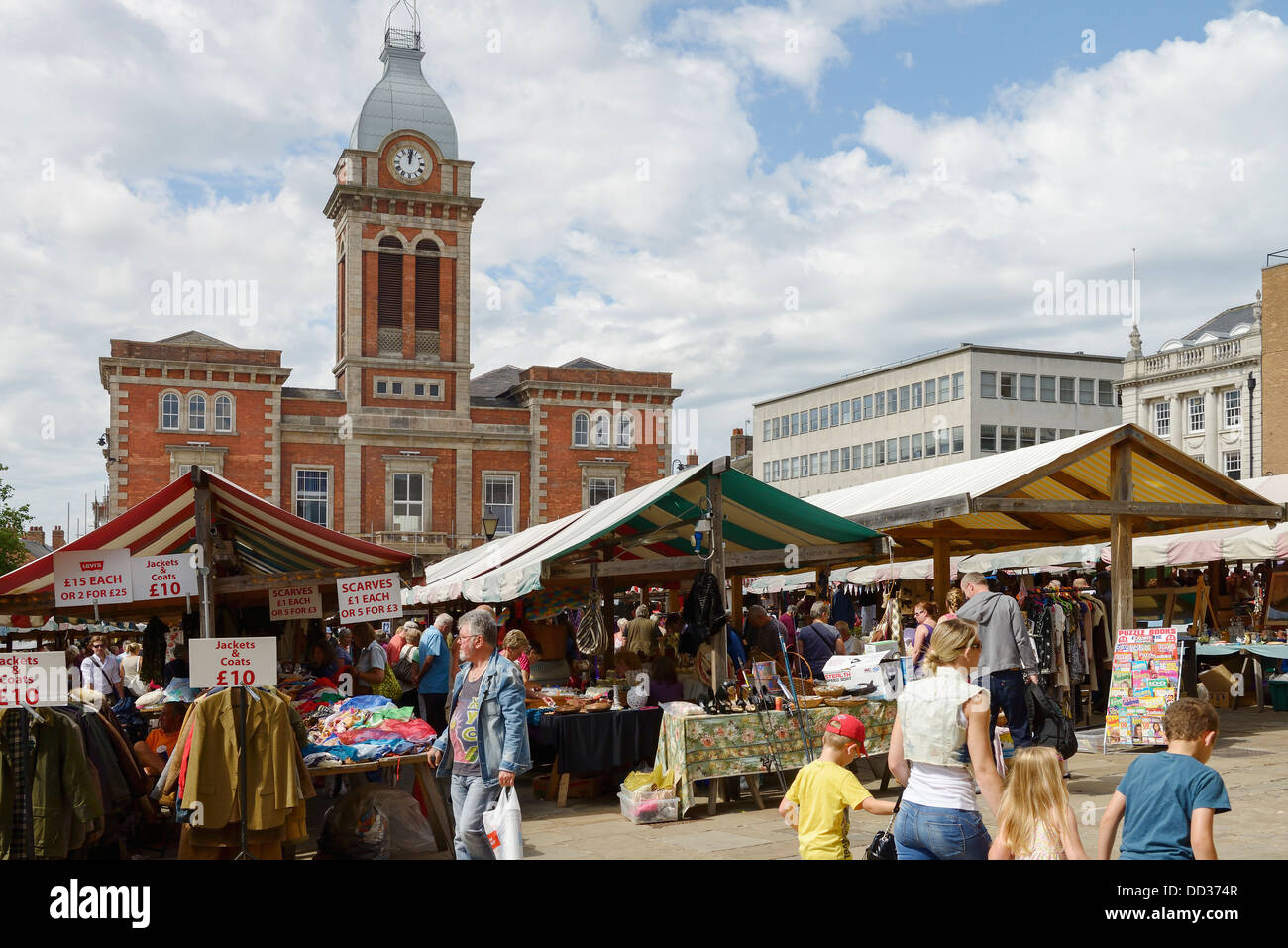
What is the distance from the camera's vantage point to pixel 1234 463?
53000 millimetres

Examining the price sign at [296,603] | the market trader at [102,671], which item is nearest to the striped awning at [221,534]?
the price sign at [296,603]

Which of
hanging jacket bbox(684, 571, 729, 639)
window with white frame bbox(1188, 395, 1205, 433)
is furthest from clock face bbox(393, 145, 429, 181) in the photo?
hanging jacket bbox(684, 571, 729, 639)

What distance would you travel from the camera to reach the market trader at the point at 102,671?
15658mm

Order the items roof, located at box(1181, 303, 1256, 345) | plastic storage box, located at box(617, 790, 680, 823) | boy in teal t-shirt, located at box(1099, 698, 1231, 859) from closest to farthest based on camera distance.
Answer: boy in teal t-shirt, located at box(1099, 698, 1231, 859) < plastic storage box, located at box(617, 790, 680, 823) < roof, located at box(1181, 303, 1256, 345)

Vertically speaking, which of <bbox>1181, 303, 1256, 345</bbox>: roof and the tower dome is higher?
the tower dome

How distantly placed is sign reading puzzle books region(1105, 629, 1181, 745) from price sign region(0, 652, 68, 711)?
9620 millimetres

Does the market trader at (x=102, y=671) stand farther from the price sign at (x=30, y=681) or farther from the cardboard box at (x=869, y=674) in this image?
the cardboard box at (x=869, y=674)

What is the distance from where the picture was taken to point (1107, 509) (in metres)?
12.4

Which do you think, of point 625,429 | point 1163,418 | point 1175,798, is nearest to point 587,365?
point 625,429

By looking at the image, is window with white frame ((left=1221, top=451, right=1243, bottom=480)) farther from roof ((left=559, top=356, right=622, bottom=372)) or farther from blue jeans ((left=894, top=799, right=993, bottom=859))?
blue jeans ((left=894, top=799, right=993, bottom=859))

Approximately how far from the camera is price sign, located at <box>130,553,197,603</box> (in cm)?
845

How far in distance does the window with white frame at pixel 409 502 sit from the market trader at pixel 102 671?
30.8m

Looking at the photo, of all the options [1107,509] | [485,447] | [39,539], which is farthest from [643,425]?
[39,539]
